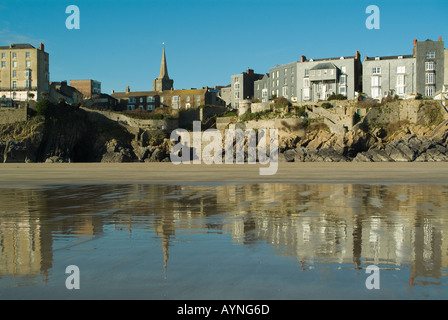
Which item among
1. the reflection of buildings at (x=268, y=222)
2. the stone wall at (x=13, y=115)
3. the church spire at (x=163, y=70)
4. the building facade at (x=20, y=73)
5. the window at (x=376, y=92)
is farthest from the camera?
the church spire at (x=163, y=70)

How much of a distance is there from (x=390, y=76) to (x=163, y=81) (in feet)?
231

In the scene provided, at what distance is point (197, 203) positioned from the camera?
530 inches

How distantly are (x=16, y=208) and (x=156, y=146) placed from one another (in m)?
53.3

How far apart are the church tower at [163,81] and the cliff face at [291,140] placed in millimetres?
55592

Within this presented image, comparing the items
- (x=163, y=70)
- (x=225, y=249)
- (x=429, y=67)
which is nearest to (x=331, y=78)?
(x=429, y=67)

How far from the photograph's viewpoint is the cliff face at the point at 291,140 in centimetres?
4991

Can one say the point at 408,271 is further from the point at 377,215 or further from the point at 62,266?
the point at 377,215

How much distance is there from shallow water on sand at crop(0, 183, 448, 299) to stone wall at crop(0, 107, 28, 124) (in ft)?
180

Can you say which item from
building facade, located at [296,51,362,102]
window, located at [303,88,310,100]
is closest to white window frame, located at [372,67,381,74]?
building facade, located at [296,51,362,102]

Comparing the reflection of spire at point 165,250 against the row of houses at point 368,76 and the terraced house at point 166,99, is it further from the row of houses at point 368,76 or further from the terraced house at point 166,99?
the terraced house at point 166,99

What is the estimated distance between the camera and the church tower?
123 m

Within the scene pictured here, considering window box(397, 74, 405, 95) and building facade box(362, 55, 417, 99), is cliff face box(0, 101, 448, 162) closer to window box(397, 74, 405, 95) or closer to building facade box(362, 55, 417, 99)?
building facade box(362, 55, 417, 99)

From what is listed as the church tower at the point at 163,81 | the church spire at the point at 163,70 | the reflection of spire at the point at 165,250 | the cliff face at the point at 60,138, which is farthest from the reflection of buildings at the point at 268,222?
the church spire at the point at 163,70
